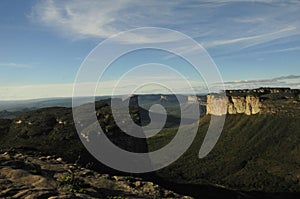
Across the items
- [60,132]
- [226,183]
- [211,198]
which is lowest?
[226,183]

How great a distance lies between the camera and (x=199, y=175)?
184125mm

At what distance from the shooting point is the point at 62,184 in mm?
24312

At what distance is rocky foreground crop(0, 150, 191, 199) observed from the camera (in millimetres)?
21328

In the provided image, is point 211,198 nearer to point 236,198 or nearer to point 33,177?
point 236,198

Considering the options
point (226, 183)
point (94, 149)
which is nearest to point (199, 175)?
point (226, 183)

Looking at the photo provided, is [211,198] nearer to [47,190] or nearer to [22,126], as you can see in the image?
[22,126]

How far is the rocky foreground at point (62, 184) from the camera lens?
21328 mm

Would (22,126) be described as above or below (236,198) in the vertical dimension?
above

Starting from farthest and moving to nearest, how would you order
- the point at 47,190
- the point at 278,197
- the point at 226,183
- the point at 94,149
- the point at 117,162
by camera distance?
1. the point at 226,183
2. the point at 278,197
3. the point at 94,149
4. the point at 117,162
5. the point at 47,190

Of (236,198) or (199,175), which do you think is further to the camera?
(199,175)

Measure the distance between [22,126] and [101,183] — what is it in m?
113

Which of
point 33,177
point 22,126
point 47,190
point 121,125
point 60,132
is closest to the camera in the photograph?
point 47,190

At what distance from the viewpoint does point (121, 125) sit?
268 feet

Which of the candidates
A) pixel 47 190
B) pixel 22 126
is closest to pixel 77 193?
pixel 47 190
